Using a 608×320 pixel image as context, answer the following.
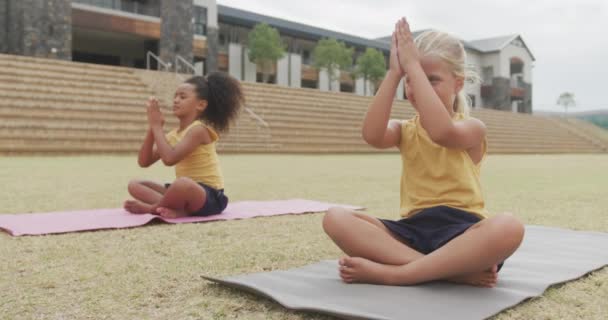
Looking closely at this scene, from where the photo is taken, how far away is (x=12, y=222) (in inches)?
109

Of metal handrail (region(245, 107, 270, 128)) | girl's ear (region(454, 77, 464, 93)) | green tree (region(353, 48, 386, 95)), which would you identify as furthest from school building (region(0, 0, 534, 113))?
girl's ear (region(454, 77, 464, 93))

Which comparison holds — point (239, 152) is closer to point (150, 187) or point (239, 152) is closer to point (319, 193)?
point (319, 193)

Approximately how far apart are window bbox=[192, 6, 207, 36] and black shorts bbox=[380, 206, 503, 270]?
20.6 meters

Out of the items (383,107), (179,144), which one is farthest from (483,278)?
(179,144)

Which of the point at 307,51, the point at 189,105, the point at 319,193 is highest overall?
the point at 307,51

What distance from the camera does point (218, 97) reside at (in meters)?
3.39

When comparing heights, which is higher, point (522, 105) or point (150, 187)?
point (522, 105)

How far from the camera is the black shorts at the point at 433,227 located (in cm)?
162

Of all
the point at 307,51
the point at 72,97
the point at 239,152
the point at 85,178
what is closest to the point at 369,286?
the point at 85,178

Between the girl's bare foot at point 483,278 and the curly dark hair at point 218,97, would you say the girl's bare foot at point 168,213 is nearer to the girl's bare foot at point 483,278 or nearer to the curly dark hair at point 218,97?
the curly dark hair at point 218,97

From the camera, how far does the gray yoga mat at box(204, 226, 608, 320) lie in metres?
1.31

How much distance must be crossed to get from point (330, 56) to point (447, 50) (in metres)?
25.0

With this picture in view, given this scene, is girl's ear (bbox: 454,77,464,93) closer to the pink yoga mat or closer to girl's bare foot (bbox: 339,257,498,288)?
girl's bare foot (bbox: 339,257,498,288)

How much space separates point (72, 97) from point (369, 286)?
10.9m
